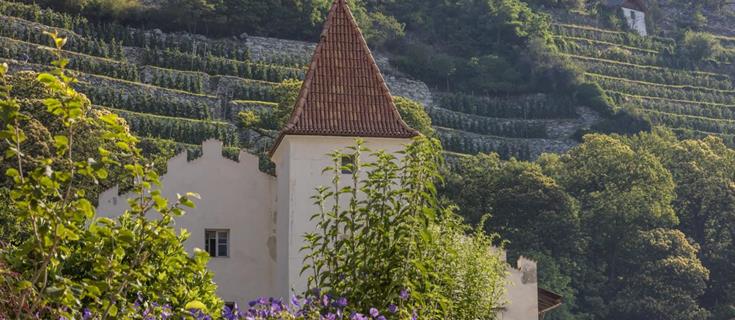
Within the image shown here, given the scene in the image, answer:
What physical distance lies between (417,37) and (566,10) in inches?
682

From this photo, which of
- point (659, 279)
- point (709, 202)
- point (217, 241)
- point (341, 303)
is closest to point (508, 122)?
point (709, 202)

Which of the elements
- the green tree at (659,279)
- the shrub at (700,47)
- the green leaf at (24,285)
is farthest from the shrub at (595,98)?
the green leaf at (24,285)

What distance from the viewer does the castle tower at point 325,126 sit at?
115 feet

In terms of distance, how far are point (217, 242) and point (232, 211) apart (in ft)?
2.53

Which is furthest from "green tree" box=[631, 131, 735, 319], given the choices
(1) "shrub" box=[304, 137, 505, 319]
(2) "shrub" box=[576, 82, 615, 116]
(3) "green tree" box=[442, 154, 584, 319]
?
(1) "shrub" box=[304, 137, 505, 319]

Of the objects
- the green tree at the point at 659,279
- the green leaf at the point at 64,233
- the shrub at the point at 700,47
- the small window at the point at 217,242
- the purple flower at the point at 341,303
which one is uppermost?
the green leaf at the point at 64,233

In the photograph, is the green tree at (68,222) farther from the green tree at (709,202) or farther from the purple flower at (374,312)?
the green tree at (709,202)

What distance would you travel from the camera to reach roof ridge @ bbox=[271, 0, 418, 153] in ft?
117

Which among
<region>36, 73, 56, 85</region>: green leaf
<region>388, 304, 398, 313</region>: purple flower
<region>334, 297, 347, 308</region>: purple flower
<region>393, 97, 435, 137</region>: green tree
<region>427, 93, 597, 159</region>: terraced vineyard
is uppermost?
<region>36, 73, 56, 85</region>: green leaf

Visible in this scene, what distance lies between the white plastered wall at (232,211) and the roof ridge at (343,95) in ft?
6.52

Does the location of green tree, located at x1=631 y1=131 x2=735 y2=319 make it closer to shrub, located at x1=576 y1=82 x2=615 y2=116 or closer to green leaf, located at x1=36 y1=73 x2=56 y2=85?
shrub, located at x1=576 y1=82 x2=615 y2=116

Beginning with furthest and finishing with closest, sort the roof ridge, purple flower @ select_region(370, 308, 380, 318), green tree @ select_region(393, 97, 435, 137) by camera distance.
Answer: green tree @ select_region(393, 97, 435, 137) < the roof ridge < purple flower @ select_region(370, 308, 380, 318)

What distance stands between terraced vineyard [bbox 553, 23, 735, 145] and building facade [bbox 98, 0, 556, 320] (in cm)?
7794

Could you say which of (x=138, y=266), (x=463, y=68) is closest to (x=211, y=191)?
(x=138, y=266)
